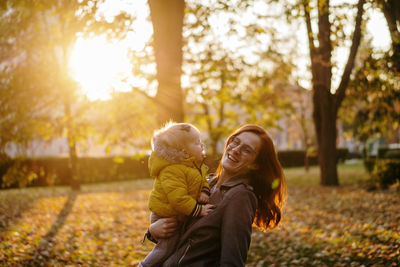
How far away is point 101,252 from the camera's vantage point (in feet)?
26.8

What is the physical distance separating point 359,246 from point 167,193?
243 inches

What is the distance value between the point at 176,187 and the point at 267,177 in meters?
0.68

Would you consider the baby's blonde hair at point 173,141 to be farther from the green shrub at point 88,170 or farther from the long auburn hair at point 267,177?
the green shrub at point 88,170

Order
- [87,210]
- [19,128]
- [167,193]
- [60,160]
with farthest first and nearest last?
[60,160], [87,210], [19,128], [167,193]

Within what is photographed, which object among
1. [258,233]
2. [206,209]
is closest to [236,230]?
[206,209]

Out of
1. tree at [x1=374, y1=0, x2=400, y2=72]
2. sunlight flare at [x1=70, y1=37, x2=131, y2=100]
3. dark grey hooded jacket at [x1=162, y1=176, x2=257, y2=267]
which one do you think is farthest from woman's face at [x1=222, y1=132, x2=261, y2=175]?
tree at [x1=374, y1=0, x2=400, y2=72]

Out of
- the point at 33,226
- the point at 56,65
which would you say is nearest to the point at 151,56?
the point at 56,65

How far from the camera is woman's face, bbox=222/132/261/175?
272cm

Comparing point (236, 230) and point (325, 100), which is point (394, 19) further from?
point (236, 230)

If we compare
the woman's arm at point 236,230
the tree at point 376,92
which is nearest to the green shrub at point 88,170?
the tree at point 376,92

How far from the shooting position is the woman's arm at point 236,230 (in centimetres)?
230

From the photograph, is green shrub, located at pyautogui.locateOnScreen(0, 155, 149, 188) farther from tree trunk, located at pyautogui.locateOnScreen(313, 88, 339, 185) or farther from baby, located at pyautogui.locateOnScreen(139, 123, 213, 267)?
baby, located at pyautogui.locateOnScreen(139, 123, 213, 267)

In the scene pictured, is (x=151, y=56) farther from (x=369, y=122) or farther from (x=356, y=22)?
(x=369, y=122)

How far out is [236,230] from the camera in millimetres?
2330
